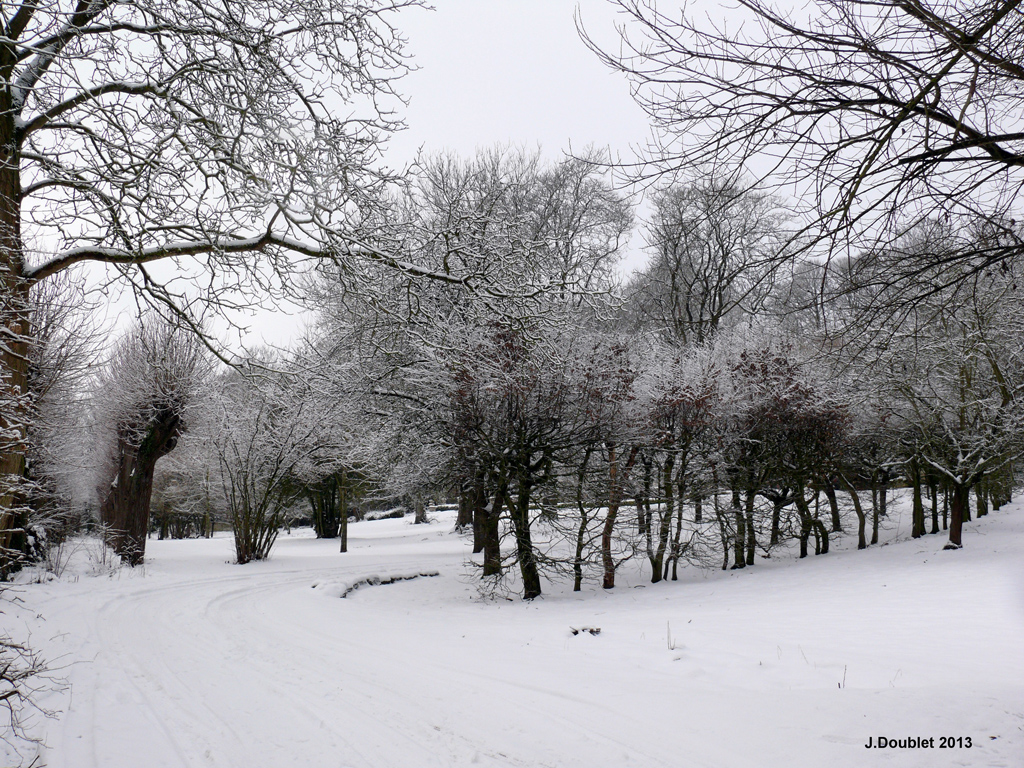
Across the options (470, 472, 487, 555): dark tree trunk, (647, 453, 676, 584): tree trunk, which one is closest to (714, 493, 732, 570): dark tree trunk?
(647, 453, 676, 584): tree trunk

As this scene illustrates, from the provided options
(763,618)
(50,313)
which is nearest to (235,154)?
(763,618)

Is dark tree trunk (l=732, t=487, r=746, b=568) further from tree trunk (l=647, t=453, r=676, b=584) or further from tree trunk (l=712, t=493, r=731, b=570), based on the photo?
tree trunk (l=647, t=453, r=676, b=584)

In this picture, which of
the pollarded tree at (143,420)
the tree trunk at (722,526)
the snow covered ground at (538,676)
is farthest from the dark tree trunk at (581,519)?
the pollarded tree at (143,420)

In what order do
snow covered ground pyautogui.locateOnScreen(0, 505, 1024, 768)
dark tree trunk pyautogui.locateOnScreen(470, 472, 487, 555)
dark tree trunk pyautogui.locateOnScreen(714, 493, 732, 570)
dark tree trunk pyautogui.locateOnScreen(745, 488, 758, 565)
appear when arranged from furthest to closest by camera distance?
dark tree trunk pyautogui.locateOnScreen(745, 488, 758, 565) → dark tree trunk pyautogui.locateOnScreen(714, 493, 732, 570) → dark tree trunk pyautogui.locateOnScreen(470, 472, 487, 555) → snow covered ground pyautogui.locateOnScreen(0, 505, 1024, 768)

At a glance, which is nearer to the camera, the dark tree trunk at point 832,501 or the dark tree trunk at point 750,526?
the dark tree trunk at point 750,526

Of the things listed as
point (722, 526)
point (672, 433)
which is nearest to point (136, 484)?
point (672, 433)

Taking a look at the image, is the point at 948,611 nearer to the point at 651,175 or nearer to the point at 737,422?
the point at 737,422

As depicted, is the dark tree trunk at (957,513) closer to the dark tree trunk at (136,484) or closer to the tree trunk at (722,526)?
the tree trunk at (722,526)

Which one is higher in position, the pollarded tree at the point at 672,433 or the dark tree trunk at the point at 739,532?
the pollarded tree at the point at 672,433

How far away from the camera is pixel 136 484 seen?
15.6 meters

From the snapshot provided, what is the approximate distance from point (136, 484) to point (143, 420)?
1.62m

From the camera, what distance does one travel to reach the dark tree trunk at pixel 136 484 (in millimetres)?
15273

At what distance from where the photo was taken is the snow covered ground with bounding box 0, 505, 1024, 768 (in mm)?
3791

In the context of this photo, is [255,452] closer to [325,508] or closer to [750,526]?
[325,508]
